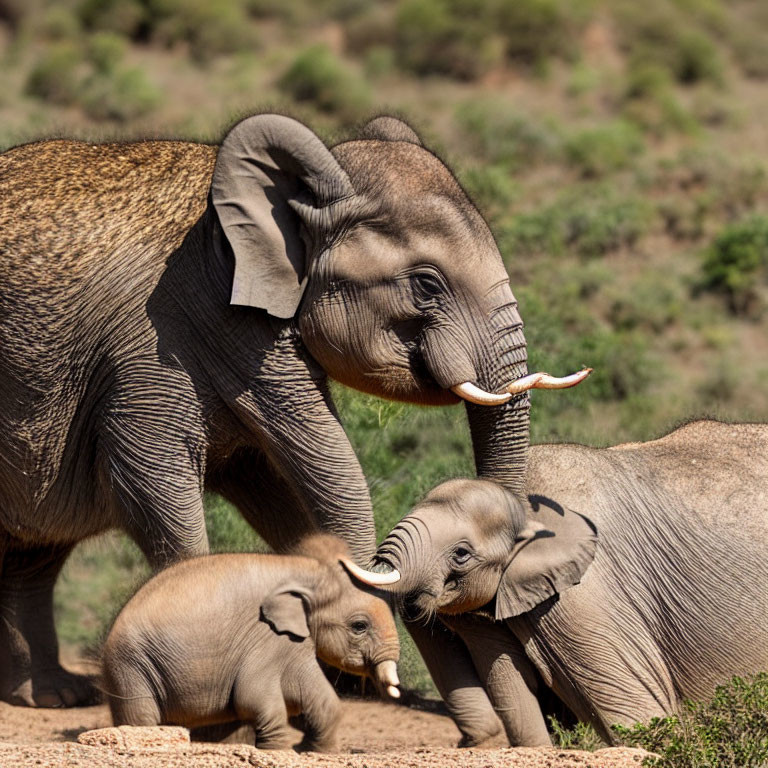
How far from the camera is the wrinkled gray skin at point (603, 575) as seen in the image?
6.59 m

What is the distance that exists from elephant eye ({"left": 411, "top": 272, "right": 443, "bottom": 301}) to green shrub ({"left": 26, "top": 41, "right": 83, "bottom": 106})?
2331cm

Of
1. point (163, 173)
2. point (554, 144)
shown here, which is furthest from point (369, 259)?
point (554, 144)

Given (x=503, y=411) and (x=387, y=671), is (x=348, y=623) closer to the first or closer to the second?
(x=387, y=671)

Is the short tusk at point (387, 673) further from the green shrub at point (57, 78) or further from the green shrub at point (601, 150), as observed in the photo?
the green shrub at point (57, 78)

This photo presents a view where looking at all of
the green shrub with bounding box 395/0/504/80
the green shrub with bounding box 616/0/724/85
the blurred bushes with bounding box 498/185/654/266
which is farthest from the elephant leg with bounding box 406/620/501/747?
the green shrub with bounding box 616/0/724/85

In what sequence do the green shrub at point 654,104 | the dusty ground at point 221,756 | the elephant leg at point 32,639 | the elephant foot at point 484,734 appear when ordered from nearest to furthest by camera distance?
the dusty ground at point 221,756
the elephant foot at point 484,734
the elephant leg at point 32,639
the green shrub at point 654,104

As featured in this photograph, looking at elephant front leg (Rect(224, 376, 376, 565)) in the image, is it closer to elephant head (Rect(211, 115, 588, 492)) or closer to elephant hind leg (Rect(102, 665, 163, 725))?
elephant head (Rect(211, 115, 588, 492))

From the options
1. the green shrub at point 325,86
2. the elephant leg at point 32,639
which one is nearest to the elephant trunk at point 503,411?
the elephant leg at point 32,639

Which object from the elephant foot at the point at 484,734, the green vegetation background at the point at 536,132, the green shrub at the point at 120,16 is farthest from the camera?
the green shrub at the point at 120,16

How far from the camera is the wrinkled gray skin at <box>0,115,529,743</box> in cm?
621

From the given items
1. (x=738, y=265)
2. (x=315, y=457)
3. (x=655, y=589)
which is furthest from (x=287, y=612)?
(x=738, y=265)

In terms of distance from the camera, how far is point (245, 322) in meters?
6.34

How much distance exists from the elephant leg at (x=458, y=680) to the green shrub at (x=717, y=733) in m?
0.69

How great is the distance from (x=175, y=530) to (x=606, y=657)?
2037mm
